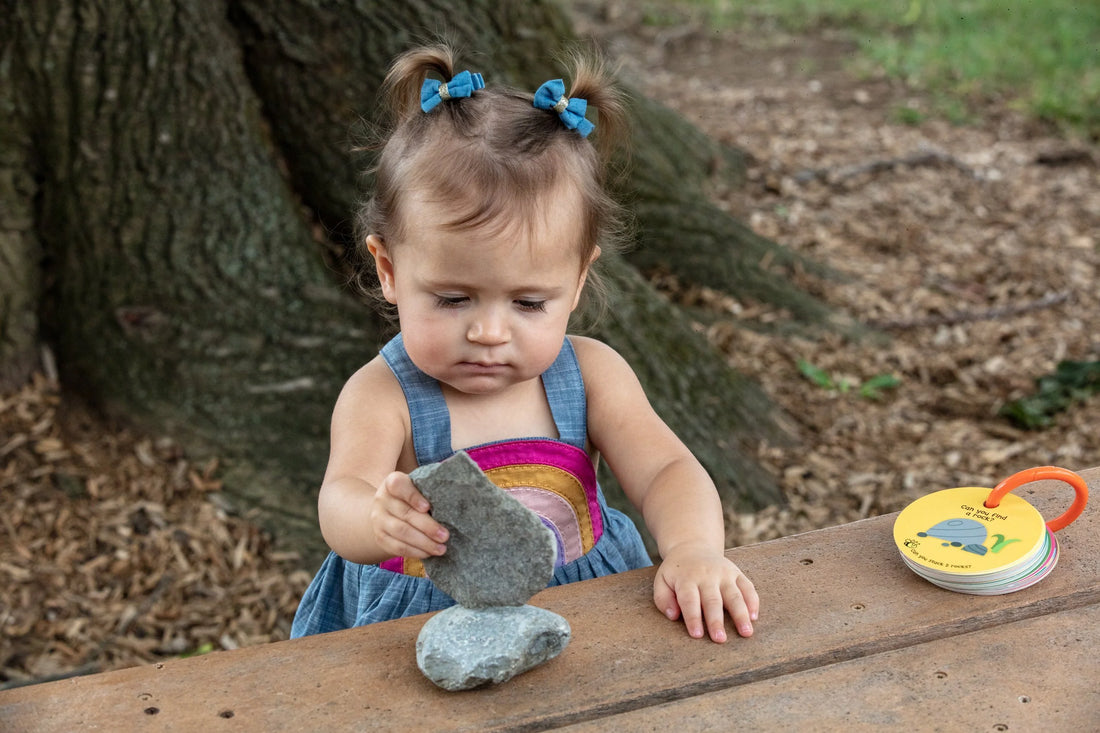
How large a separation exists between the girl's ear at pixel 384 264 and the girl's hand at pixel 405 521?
0.56 meters

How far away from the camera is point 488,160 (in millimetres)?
1926

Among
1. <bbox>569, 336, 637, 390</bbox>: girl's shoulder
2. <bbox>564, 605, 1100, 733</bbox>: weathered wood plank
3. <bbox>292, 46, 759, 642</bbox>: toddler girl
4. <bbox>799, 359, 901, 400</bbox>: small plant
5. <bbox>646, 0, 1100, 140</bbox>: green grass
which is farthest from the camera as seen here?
<bbox>646, 0, 1100, 140</bbox>: green grass

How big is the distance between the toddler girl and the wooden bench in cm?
10

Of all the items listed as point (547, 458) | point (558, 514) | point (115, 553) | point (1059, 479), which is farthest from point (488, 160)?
point (115, 553)

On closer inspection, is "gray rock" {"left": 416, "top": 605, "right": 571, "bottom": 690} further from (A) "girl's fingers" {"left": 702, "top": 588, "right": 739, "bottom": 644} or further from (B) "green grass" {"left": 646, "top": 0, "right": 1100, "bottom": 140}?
(B) "green grass" {"left": 646, "top": 0, "right": 1100, "bottom": 140}

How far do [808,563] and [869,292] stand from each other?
10.9 feet

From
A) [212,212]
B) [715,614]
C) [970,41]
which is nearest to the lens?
[715,614]

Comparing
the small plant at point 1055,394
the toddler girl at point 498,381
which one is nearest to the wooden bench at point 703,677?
the toddler girl at point 498,381

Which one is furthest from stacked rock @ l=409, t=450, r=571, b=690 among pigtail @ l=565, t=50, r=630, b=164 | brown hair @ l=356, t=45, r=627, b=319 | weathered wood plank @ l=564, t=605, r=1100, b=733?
pigtail @ l=565, t=50, r=630, b=164

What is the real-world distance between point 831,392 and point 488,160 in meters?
2.65

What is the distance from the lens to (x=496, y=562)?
1644mm

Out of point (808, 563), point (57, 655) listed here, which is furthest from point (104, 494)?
point (808, 563)

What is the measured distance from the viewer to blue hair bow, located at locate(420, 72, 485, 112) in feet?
6.66

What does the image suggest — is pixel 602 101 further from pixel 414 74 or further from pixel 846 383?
pixel 846 383
